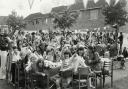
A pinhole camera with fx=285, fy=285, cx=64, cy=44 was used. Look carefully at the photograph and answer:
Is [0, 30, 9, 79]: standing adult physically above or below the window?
below

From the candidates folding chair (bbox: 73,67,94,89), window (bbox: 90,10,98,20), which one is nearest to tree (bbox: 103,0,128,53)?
window (bbox: 90,10,98,20)

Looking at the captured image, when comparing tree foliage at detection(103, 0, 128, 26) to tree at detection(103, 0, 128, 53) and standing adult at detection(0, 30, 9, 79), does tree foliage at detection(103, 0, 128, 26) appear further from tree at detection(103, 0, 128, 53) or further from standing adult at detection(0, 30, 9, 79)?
standing adult at detection(0, 30, 9, 79)

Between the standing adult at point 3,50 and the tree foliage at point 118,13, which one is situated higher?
the tree foliage at point 118,13

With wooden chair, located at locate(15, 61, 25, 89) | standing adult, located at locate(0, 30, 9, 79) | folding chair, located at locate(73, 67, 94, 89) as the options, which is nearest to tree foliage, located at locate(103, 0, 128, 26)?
standing adult, located at locate(0, 30, 9, 79)

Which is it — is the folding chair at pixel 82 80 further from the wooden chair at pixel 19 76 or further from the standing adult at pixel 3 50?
the standing adult at pixel 3 50

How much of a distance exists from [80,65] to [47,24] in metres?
54.2

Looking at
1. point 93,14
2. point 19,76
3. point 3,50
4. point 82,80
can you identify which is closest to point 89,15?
point 93,14

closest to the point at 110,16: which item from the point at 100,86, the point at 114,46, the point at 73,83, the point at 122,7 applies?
the point at 122,7

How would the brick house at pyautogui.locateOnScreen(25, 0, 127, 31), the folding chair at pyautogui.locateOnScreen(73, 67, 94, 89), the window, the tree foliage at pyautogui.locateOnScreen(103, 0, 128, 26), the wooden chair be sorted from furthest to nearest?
the window, the brick house at pyautogui.locateOnScreen(25, 0, 127, 31), the tree foliage at pyautogui.locateOnScreen(103, 0, 128, 26), the wooden chair, the folding chair at pyautogui.locateOnScreen(73, 67, 94, 89)

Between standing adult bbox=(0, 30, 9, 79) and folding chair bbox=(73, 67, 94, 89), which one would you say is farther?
standing adult bbox=(0, 30, 9, 79)

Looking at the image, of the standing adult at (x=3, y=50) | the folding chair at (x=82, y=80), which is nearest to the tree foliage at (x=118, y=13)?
the standing adult at (x=3, y=50)

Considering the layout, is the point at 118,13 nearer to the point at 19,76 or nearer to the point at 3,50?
the point at 3,50

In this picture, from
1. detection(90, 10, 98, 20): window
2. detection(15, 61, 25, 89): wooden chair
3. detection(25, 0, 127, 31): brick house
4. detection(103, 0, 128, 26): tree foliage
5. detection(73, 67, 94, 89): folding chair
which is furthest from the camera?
detection(90, 10, 98, 20): window

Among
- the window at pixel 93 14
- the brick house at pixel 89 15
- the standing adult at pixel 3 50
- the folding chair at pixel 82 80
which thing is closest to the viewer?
the folding chair at pixel 82 80
